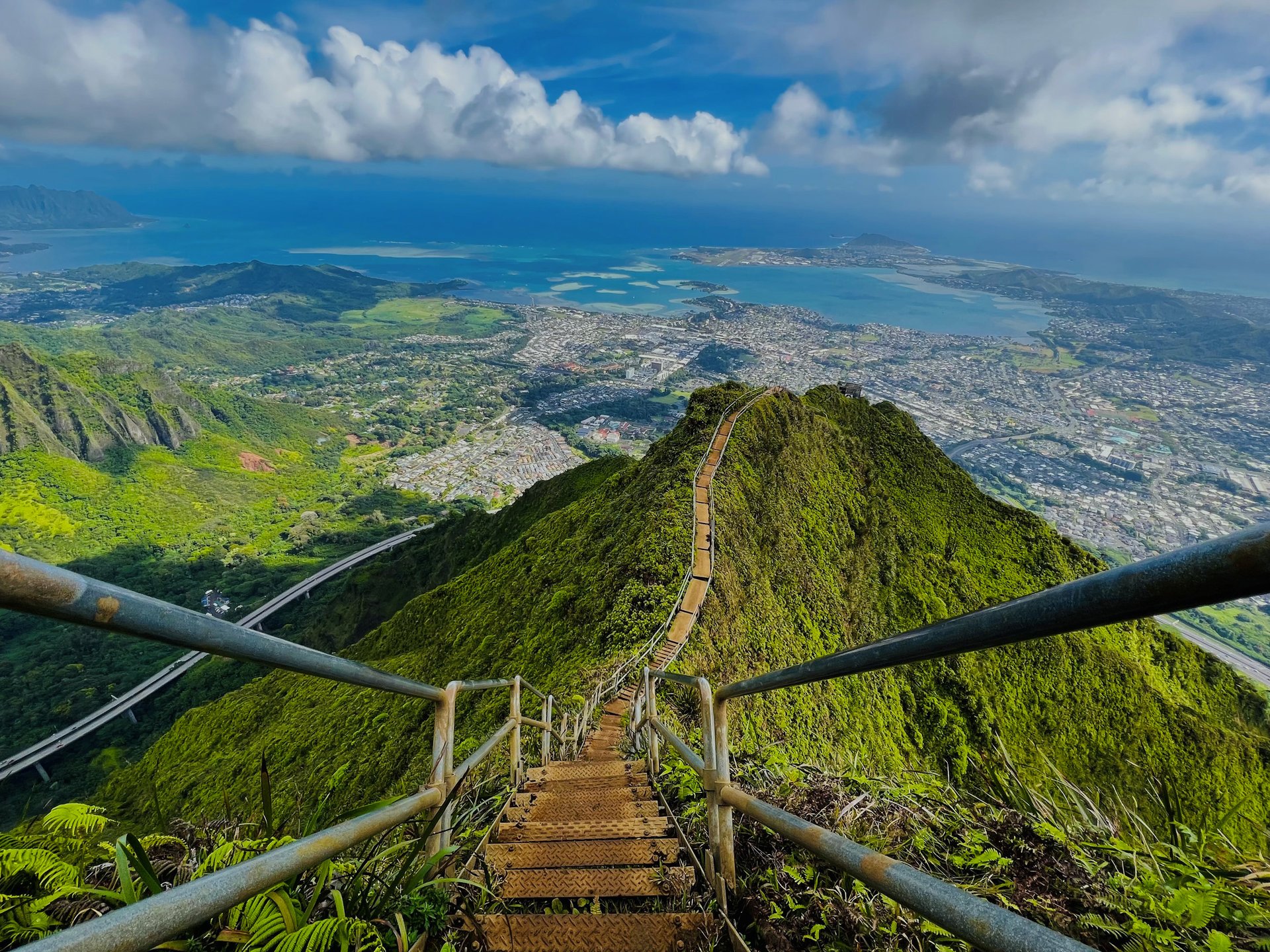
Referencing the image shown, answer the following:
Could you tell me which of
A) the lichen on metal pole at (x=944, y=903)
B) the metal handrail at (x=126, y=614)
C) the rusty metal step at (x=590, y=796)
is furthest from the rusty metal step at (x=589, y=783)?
the metal handrail at (x=126, y=614)

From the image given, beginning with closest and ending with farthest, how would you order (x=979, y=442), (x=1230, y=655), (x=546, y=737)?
(x=546, y=737), (x=1230, y=655), (x=979, y=442)

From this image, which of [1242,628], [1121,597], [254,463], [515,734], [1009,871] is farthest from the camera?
[254,463]

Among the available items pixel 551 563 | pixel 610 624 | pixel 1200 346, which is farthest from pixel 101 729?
pixel 1200 346

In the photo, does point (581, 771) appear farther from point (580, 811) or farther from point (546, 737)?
point (580, 811)

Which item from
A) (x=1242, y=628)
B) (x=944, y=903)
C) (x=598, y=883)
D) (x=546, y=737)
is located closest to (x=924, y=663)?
(x=546, y=737)

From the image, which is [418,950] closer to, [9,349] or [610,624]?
[610,624]

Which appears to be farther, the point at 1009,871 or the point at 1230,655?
the point at 1230,655

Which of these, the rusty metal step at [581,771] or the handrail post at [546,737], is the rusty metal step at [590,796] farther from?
the handrail post at [546,737]
